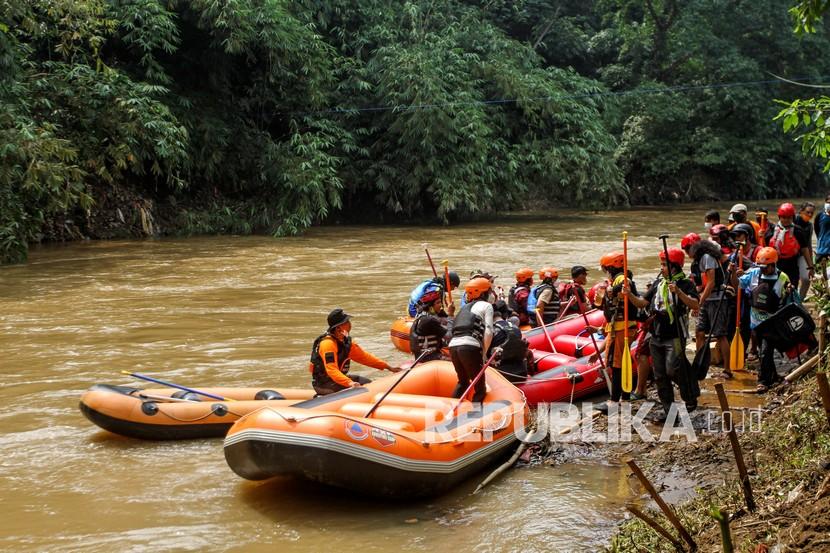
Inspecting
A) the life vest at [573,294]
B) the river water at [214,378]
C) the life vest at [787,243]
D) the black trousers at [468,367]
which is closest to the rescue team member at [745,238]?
the life vest at [787,243]

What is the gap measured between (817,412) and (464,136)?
2040 cm

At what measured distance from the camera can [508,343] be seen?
7797 millimetres

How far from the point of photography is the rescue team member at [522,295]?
10.3 meters

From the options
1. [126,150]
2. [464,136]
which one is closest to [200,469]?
[126,150]

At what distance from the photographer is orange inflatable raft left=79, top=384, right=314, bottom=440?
7160 mm

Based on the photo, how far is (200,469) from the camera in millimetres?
6566

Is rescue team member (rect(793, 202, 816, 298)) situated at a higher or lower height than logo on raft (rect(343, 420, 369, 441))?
higher

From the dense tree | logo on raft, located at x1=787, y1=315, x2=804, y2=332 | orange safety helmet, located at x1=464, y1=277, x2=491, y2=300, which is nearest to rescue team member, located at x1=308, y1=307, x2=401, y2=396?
orange safety helmet, located at x1=464, y1=277, x2=491, y2=300

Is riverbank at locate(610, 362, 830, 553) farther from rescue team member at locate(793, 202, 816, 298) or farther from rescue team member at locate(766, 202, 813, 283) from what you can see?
rescue team member at locate(793, 202, 816, 298)

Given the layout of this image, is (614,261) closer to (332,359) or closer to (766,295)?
(766,295)

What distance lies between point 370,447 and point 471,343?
4.50 ft

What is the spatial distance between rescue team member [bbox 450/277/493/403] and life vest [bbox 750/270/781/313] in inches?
89.4

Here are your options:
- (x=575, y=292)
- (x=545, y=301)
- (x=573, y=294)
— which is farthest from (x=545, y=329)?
(x=573, y=294)

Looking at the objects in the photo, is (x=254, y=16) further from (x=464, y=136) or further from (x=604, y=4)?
(x=604, y=4)
